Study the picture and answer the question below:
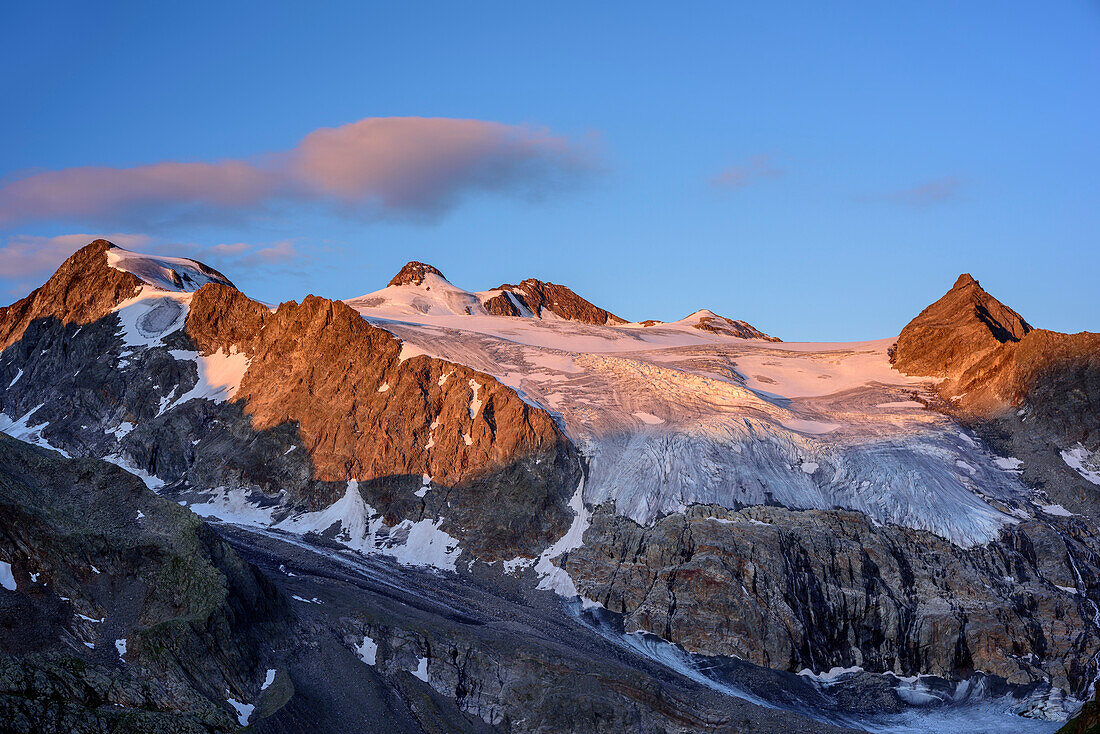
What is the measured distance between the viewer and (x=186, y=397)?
395 feet

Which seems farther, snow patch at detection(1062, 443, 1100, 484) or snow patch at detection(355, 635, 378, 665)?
snow patch at detection(1062, 443, 1100, 484)

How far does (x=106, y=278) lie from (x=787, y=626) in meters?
106

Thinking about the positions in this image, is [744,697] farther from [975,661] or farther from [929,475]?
[929,475]

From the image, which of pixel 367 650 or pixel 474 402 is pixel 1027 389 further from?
pixel 367 650

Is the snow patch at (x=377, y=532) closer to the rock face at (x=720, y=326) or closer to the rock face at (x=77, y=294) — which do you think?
the rock face at (x=77, y=294)

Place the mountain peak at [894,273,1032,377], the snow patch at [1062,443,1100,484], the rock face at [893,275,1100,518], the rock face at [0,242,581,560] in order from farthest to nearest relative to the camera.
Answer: the mountain peak at [894,273,1032,377] → the rock face at [0,242,581,560] → the rock face at [893,275,1100,518] → the snow patch at [1062,443,1100,484]

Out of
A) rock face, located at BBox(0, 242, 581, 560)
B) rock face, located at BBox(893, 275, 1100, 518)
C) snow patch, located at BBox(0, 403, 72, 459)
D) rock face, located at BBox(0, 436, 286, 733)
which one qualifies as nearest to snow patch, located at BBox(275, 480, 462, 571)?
rock face, located at BBox(0, 242, 581, 560)

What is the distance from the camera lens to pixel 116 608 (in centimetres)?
5753

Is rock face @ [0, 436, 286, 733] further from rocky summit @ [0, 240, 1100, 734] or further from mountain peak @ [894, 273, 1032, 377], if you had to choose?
mountain peak @ [894, 273, 1032, 377]

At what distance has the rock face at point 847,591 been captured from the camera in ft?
265

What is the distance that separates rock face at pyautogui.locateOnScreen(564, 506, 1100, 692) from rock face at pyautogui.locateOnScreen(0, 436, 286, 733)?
32.3m

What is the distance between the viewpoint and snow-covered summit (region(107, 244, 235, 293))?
486 ft

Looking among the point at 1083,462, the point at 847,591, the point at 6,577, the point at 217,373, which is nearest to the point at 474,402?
the point at 217,373

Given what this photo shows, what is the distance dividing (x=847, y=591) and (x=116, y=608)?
181 ft
